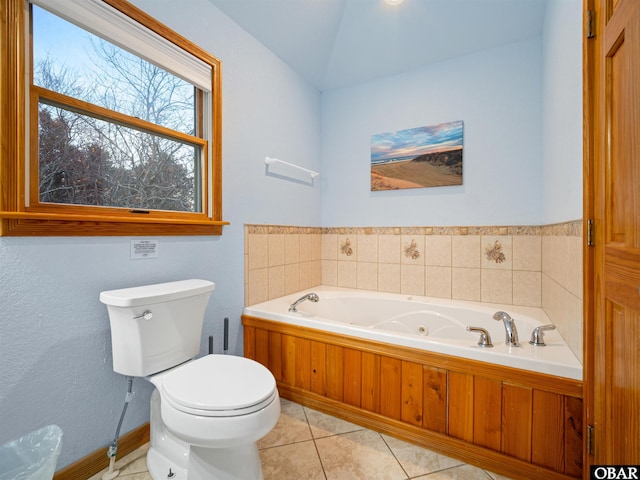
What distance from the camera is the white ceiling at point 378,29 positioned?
1.96m

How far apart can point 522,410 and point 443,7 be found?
96.5 inches

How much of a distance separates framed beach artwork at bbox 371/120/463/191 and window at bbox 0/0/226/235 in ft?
4.59

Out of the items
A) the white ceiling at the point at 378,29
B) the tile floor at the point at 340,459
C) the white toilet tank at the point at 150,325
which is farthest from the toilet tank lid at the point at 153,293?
the white ceiling at the point at 378,29

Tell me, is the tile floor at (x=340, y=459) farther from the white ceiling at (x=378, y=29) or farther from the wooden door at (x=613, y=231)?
the white ceiling at (x=378, y=29)

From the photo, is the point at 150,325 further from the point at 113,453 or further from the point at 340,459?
the point at 340,459

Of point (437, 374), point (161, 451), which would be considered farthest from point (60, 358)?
point (437, 374)

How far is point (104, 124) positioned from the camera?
54.4 inches

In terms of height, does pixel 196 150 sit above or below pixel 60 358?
above

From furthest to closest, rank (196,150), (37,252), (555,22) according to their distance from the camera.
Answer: (196,150) < (555,22) < (37,252)

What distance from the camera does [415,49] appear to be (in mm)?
2297

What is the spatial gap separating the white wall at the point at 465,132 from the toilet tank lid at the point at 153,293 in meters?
1.66

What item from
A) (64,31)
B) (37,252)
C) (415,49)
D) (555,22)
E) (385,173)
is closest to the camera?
(37,252)

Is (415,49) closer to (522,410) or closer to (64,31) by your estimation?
(64,31)

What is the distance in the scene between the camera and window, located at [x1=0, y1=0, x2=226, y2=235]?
3.58 ft
